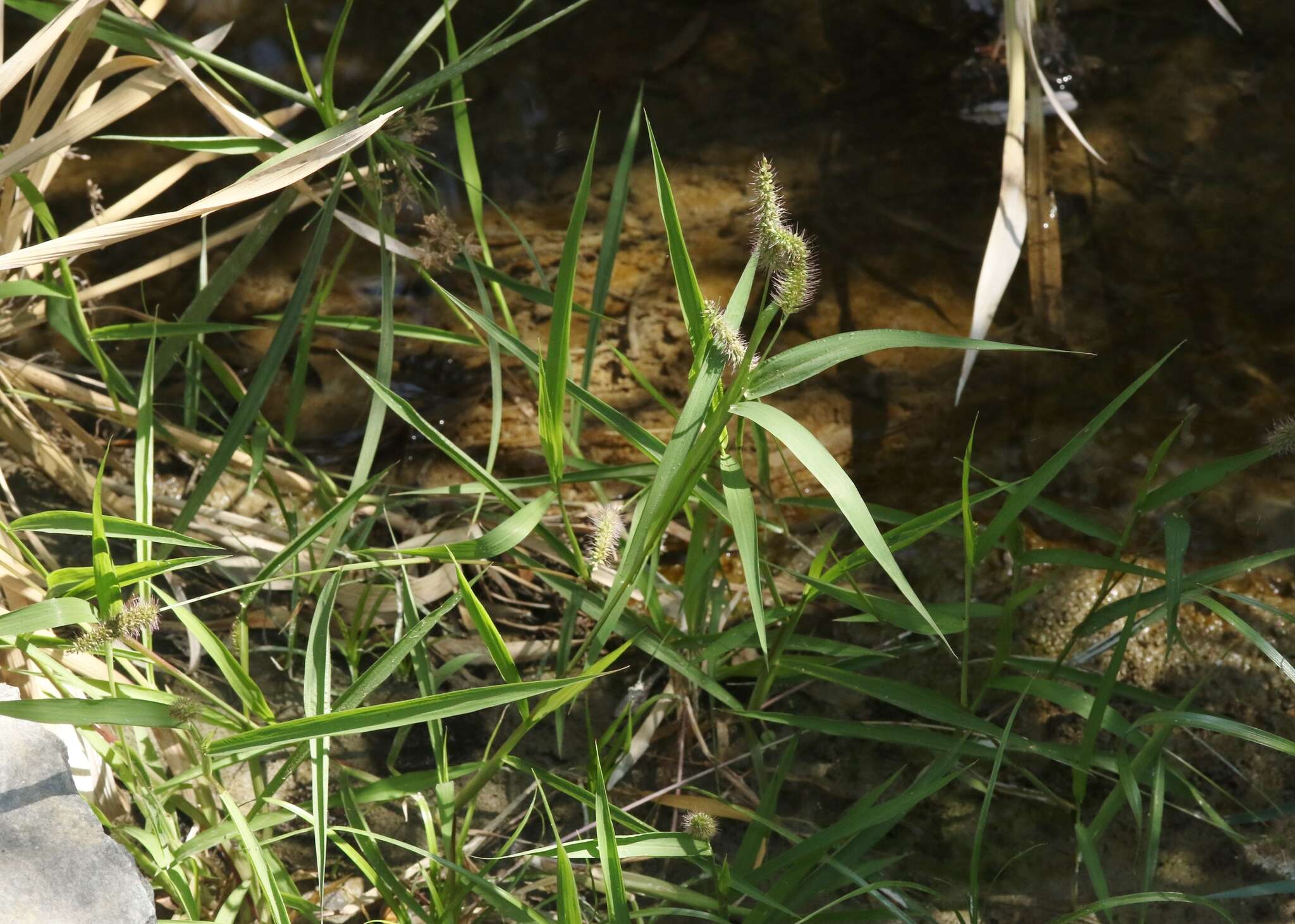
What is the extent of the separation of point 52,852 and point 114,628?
27 cm

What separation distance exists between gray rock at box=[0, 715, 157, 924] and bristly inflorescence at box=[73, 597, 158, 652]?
18 cm

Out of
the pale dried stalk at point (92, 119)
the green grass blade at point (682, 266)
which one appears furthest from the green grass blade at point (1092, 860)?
the pale dried stalk at point (92, 119)

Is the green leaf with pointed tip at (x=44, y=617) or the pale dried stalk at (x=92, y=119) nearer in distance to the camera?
the green leaf with pointed tip at (x=44, y=617)

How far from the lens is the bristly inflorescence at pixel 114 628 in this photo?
1084 mm

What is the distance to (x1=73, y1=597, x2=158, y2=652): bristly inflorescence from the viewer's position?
42.7 inches

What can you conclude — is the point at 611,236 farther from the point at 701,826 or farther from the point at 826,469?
the point at 701,826

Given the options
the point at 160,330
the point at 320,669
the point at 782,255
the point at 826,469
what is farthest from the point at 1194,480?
the point at 160,330

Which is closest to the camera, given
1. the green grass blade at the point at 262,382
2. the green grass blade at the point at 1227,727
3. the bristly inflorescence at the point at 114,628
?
the bristly inflorescence at the point at 114,628

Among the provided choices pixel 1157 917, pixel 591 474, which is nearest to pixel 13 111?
pixel 591 474

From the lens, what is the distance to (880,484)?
206 centimetres

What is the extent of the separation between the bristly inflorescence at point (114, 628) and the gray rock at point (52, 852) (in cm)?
18

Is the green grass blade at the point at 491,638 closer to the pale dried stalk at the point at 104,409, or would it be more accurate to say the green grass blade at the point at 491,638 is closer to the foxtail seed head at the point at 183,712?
the foxtail seed head at the point at 183,712

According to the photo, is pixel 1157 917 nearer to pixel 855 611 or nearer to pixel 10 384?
pixel 855 611

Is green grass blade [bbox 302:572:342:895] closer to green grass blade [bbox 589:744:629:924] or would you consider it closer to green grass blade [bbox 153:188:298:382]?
green grass blade [bbox 589:744:629:924]
